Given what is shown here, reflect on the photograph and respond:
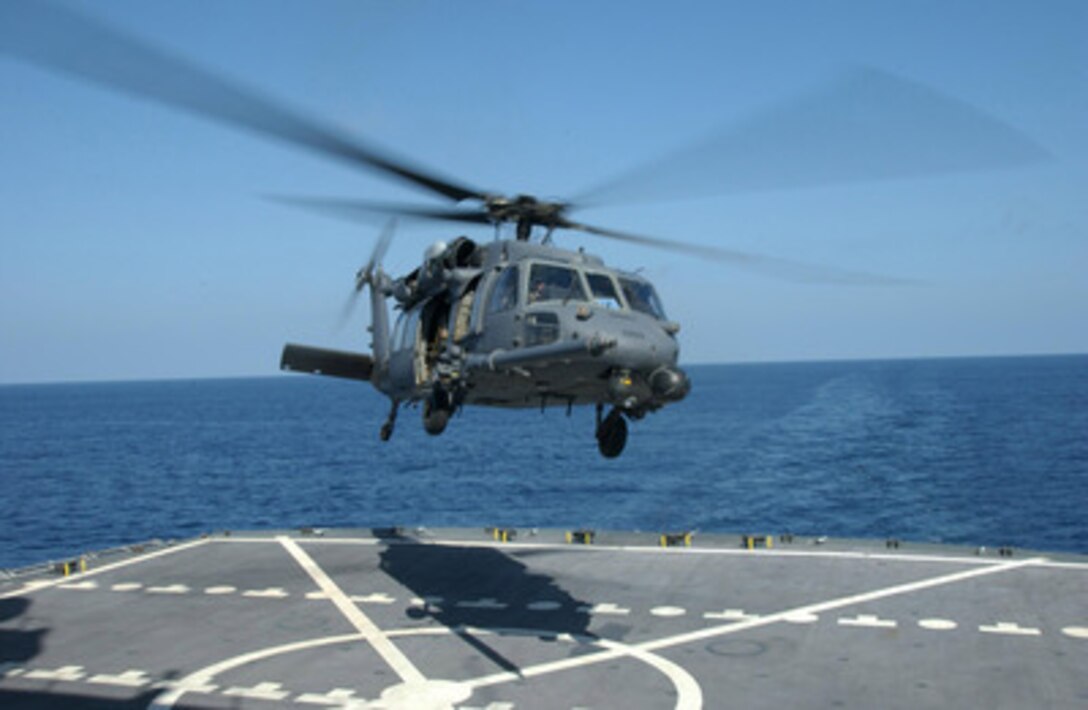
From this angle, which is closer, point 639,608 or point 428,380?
point 428,380

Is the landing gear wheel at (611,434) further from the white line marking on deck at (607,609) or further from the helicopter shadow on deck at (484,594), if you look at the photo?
the white line marking on deck at (607,609)

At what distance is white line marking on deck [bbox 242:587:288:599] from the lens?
854 inches

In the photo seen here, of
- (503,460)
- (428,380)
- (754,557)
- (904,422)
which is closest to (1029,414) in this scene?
(904,422)

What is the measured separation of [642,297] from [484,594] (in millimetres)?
10817

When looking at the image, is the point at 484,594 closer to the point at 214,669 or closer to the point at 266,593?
the point at 266,593

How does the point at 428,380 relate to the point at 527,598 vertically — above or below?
above

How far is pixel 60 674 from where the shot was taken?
16.1 meters

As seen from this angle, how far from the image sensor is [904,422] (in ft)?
284

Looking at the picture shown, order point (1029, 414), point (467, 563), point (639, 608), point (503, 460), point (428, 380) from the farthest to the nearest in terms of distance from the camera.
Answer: point (1029, 414) → point (503, 460) → point (467, 563) → point (639, 608) → point (428, 380)

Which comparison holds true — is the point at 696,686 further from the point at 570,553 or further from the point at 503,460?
the point at 503,460

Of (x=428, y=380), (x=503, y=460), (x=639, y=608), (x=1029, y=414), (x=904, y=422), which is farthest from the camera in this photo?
(x=1029, y=414)

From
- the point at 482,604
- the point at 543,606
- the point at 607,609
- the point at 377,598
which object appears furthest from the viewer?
the point at 377,598

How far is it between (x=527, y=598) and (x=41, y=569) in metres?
14.6

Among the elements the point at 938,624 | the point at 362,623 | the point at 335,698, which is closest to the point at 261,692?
the point at 335,698
